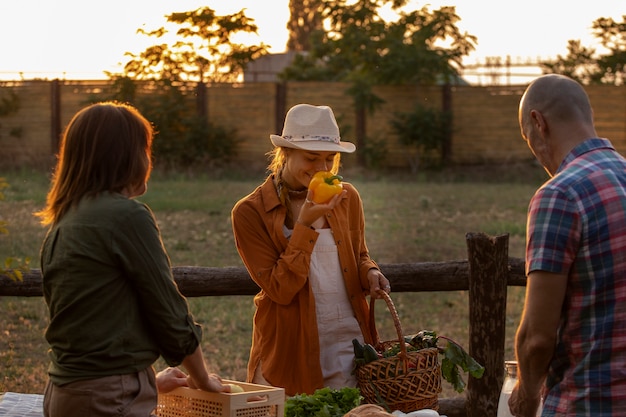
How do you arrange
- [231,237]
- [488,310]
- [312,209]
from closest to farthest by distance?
[312,209], [488,310], [231,237]

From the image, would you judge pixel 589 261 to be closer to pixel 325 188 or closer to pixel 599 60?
pixel 325 188

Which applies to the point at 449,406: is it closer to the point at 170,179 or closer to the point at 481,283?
the point at 481,283

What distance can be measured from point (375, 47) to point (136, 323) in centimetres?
2301

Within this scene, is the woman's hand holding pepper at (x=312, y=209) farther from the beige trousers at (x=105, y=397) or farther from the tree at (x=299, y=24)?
the tree at (x=299, y=24)

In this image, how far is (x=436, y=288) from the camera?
249 inches

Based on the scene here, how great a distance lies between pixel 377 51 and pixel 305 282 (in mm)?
21657

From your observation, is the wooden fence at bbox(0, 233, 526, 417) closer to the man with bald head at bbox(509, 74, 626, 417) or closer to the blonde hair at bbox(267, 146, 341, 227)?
Result: the blonde hair at bbox(267, 146, 341, 227)

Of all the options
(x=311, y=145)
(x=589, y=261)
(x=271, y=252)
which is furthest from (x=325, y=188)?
(x=589, y=261)

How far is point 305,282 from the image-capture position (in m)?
4.31

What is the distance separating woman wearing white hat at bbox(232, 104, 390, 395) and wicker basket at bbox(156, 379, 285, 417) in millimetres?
809

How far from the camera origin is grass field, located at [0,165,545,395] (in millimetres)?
9164

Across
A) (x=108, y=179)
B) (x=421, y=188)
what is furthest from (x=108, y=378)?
(x=421, y=188)

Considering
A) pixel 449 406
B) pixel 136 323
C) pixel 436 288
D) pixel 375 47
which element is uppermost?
pixel 375 47

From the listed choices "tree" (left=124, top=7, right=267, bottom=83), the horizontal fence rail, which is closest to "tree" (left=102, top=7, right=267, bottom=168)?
"tree" (left=124, top=7, right=267, bottom=83)
